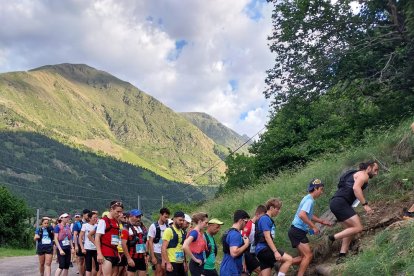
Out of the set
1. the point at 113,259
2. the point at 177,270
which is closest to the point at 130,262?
the point at 113,259

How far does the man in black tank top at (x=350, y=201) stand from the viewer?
7637 millimetres

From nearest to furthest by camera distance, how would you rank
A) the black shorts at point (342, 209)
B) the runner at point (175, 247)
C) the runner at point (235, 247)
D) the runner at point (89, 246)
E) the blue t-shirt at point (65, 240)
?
the runner at point (235, 247), the black shorts at point (342, 209), the runner at point (175, 247), the runner at point (89, 246), the blue t-shirt at point (65, 240)

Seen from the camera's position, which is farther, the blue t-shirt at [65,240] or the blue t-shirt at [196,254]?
the blue t-shirt at [65,240]

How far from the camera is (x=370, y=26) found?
61.2 ft

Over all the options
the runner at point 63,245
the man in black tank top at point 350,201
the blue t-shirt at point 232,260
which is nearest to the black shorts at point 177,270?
the blue t-shirt at point 232,260

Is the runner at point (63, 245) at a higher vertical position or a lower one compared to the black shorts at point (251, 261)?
higher

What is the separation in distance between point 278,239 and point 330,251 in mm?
2269

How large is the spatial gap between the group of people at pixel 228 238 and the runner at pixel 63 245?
1649 millimetres

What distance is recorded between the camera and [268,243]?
7625 millimetres

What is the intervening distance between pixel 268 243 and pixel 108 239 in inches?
132

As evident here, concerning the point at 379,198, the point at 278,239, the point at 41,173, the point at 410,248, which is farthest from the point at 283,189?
the point at 41,173

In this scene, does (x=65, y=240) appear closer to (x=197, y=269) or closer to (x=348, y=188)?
(x=197, y=269)

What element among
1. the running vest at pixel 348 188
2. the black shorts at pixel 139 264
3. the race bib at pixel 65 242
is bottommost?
the black shorts at pixel 139 264

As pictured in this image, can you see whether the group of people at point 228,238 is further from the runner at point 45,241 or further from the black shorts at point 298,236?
the runner at point 45,241
